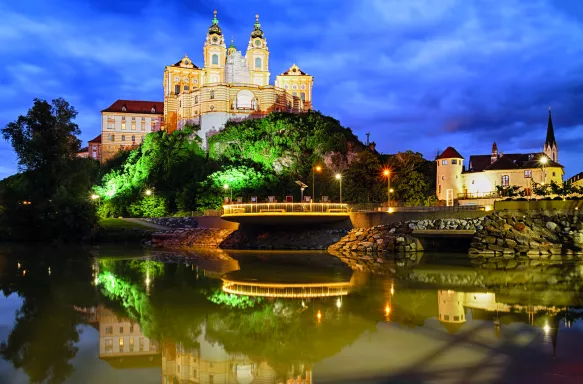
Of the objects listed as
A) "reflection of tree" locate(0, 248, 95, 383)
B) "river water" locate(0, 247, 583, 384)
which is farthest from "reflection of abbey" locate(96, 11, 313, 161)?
"river water" locate(0, 247, 583, 384)

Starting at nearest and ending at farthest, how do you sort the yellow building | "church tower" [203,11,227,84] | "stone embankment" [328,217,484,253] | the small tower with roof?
"stone embankment" [328,217,484,253] → the small tower with roof → the yellow building → "church tower" [203,11,227,84]

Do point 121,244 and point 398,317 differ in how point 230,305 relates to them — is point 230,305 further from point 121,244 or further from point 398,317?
point 121,244

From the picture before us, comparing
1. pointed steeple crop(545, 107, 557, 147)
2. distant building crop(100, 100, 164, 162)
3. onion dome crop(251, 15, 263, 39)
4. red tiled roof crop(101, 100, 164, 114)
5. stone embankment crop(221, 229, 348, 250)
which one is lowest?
stone embankment crop(221, 229, 348, 250)

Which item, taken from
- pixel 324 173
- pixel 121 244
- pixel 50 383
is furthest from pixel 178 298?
pixel 324 173

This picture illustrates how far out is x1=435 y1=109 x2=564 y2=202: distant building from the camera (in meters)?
62.2

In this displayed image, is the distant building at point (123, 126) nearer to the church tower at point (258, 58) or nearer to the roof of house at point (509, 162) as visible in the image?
the church tower at point (258, 58)

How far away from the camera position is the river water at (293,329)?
10.4 m

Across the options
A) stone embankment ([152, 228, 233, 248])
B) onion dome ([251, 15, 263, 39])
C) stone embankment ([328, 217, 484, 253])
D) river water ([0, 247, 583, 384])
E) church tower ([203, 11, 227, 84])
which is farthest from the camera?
onion dome ([251, 15, 263, 39])

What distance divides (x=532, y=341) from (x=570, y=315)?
161 inches

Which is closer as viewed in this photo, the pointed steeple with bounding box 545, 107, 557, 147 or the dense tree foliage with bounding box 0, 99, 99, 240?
the dense tree foliage with bounding box 0, 99, 99, 240

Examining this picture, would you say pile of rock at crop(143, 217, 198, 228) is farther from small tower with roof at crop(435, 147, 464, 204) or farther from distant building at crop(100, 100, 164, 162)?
distant building at crop(100, 100, 164, 162)

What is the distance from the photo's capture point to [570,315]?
1570 centimetres

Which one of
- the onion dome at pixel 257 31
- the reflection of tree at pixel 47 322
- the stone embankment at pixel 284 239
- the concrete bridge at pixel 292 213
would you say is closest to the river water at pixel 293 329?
the reflection of tree at pixel 47 322

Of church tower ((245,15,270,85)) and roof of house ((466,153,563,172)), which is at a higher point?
church tower ((245,15,270,85))
